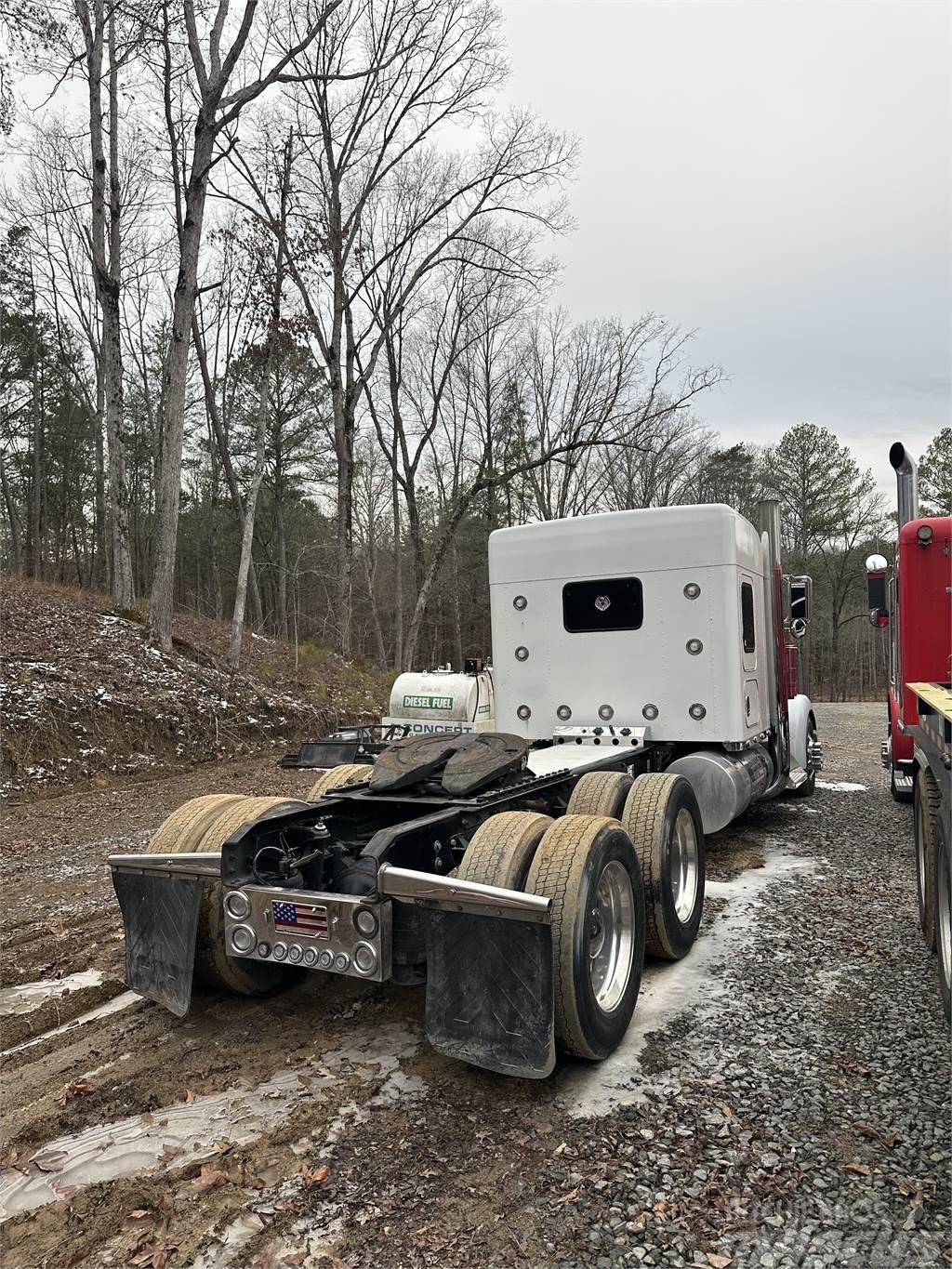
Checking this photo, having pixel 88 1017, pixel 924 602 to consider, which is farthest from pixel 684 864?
A: pixel 88 1017

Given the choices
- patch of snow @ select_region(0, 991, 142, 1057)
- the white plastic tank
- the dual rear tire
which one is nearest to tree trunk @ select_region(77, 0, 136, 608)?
the white plastic tank

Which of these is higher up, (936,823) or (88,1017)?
(936,823)

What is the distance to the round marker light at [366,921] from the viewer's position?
3338 millimetres

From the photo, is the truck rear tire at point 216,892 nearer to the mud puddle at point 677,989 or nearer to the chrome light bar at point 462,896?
the chrome light bar at point 462,896

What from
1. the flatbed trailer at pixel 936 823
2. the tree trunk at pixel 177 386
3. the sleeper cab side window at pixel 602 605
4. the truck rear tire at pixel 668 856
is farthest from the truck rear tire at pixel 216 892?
the tree trunk at pixel 177 386

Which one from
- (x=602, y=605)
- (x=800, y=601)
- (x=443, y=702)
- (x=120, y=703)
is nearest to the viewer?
(x=602, y=605)

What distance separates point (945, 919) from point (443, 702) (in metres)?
7.79

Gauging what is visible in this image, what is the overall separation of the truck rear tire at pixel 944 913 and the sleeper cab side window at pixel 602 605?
125 inches

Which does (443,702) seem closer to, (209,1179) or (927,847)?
(927,847)

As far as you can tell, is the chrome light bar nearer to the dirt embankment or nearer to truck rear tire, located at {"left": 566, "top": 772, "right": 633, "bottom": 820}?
truck rear tire, located at {"left": 566, "top": 772, "right": 633, "bottom": 820}

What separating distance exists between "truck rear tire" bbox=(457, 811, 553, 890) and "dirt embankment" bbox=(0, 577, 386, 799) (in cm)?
808

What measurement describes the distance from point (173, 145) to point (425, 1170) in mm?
24830

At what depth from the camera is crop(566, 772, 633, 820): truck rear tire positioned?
4.76m

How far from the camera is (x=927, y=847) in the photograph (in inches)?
179
